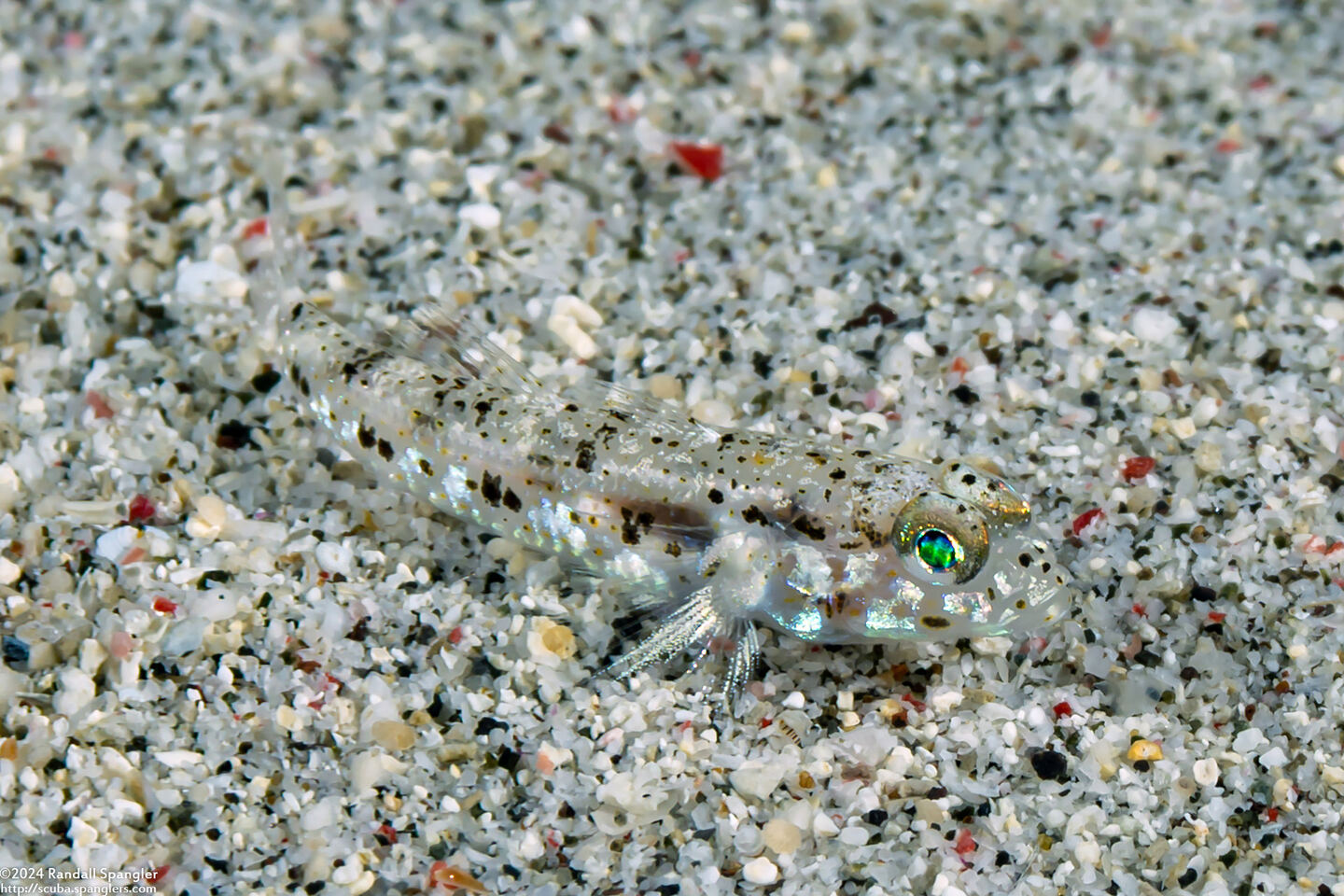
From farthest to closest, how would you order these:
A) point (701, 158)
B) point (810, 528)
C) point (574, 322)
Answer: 1. point (701, 158)
2. point (574, 322)
3. point (810, 528)

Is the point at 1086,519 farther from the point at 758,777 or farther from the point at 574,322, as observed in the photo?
the point at 574,322

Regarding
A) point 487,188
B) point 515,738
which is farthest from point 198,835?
point 487,188

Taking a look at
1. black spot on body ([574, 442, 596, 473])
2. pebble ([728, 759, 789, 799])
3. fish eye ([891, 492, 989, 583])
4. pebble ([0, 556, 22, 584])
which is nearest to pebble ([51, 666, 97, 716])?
pebble ([0, 556, 22, 584])

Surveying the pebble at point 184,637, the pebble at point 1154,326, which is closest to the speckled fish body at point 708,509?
the pebble at point 184,637

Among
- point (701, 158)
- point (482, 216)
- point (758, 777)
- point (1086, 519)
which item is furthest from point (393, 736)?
point (701, 158)

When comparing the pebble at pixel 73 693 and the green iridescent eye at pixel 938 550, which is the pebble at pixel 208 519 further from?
the green iridescent eye at pixel 938 550

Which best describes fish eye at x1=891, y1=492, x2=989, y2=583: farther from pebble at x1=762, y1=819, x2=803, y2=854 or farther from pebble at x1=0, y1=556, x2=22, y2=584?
pebble at x1=0, y1=556, x2=22, y2=584

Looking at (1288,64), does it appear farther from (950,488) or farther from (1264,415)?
(950,488)
